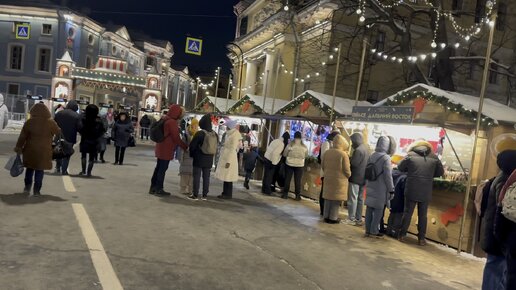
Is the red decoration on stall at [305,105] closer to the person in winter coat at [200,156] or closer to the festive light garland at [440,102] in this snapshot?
the festive light garland at [440,102]

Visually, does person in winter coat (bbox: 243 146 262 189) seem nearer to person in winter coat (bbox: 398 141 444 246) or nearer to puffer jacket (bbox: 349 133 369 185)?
puffer jacket (bbox: 349 133 369 185)

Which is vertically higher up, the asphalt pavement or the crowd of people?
the crowd of people

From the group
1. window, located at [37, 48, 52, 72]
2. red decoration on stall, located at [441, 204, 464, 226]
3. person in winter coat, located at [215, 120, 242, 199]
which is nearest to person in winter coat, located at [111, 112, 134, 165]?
person in winter coat, located at [215, 120, 242, 199]

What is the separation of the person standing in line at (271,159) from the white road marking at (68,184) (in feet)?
15.1

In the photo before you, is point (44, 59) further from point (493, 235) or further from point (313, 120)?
point (493, 235)

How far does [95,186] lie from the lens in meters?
9.73

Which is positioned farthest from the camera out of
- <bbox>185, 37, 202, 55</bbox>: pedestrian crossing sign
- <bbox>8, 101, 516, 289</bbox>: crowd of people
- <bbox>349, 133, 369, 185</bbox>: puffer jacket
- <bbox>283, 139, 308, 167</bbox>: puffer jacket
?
<bbox>185, 37, 202, 55</bbox>: pedestrian crossing sign

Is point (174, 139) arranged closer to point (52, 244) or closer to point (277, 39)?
point (52, 244)

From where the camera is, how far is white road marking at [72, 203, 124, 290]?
A: 14.5ft

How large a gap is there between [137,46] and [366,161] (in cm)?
5590

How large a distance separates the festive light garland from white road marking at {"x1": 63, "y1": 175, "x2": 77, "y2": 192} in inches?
263

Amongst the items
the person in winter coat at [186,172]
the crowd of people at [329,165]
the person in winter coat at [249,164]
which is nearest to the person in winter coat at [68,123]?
the crowd of people at [329,165]

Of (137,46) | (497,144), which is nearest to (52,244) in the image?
(497,144)

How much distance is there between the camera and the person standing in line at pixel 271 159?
456 inches
